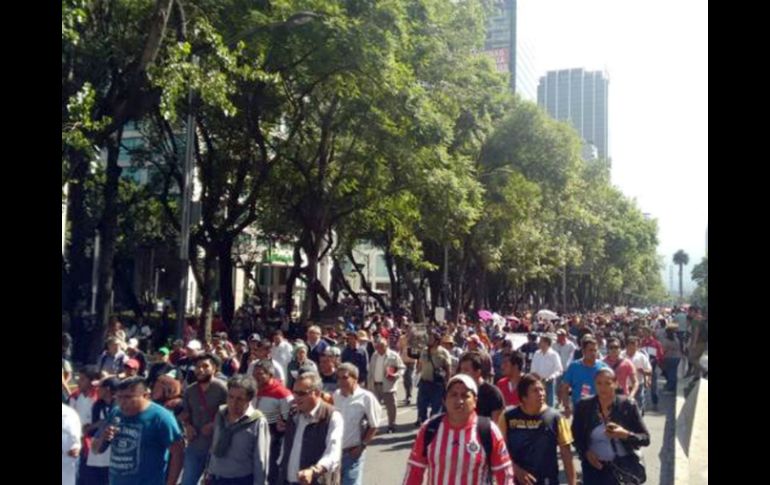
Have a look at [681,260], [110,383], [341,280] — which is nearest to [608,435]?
[110,383]

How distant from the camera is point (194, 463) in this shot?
6836 millimetres

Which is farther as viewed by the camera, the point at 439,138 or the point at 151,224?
the point at 151,224

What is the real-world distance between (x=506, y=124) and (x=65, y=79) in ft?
80.2

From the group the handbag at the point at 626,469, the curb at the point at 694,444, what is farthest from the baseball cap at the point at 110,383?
the curb at the point at 694,444

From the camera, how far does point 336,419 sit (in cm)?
584

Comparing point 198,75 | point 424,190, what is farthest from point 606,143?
point 198,75

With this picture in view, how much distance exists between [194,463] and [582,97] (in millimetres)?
165119

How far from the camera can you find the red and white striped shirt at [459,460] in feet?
15.5

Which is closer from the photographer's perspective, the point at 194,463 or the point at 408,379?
the point at 194,463

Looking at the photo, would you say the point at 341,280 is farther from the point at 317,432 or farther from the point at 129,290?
the point at 317,432

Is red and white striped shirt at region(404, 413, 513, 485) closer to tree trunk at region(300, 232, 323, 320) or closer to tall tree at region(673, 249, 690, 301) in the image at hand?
tree trunk at region(300, 232, 323, 320)

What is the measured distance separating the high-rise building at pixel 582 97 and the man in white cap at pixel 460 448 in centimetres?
16007

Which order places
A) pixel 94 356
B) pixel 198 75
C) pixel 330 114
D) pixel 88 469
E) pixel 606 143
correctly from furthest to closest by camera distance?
pixel 606 143
pixel 330 114
pixel 94 356
pixel 198 75
pixel 88 469
